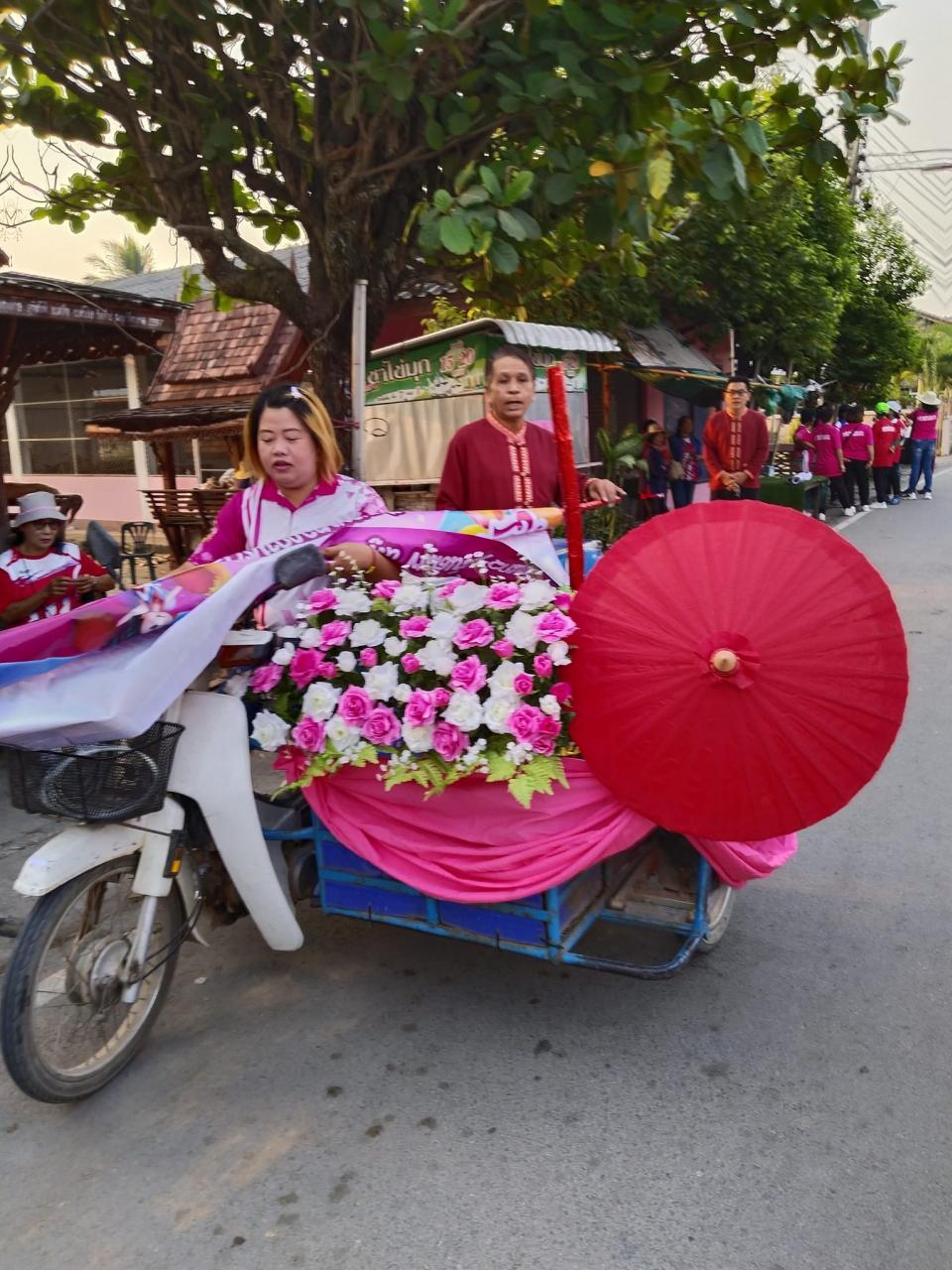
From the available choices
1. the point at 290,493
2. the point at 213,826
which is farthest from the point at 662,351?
the point at 213,826

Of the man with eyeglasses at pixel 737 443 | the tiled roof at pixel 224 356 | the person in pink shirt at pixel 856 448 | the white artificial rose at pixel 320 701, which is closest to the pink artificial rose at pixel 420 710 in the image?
the white artificial rose at pixel 320 701

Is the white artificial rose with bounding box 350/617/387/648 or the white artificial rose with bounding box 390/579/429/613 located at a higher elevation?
the white artificial rose with bounding box 390/579/429/613

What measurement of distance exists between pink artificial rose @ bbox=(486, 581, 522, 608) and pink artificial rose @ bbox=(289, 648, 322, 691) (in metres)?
0.49

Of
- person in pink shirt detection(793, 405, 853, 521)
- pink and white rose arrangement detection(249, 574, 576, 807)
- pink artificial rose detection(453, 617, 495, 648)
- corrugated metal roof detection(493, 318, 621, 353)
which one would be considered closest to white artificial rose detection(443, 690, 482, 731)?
pink and white rose arrangement detection(249, 574, 576, 807)

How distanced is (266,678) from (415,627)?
1.49 feet

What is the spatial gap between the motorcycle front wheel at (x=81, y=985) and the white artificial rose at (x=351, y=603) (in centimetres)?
89

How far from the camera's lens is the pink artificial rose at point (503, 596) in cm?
268

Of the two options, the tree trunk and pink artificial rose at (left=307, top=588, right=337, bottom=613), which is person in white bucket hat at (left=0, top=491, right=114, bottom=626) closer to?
Answer: the tree trunk

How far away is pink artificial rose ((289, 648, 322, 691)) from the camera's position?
2.73m

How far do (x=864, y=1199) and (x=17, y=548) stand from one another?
168 inches

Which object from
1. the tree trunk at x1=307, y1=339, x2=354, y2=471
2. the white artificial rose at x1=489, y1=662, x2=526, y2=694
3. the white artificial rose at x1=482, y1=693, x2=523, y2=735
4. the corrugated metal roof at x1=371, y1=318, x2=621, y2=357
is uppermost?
the corrugated metal roof at x1=371, y1=318, x2=621, y2=357

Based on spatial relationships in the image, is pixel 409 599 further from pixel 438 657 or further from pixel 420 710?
pixel 420 710

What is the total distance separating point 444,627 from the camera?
2.65 metres

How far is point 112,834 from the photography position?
2.62 metres
